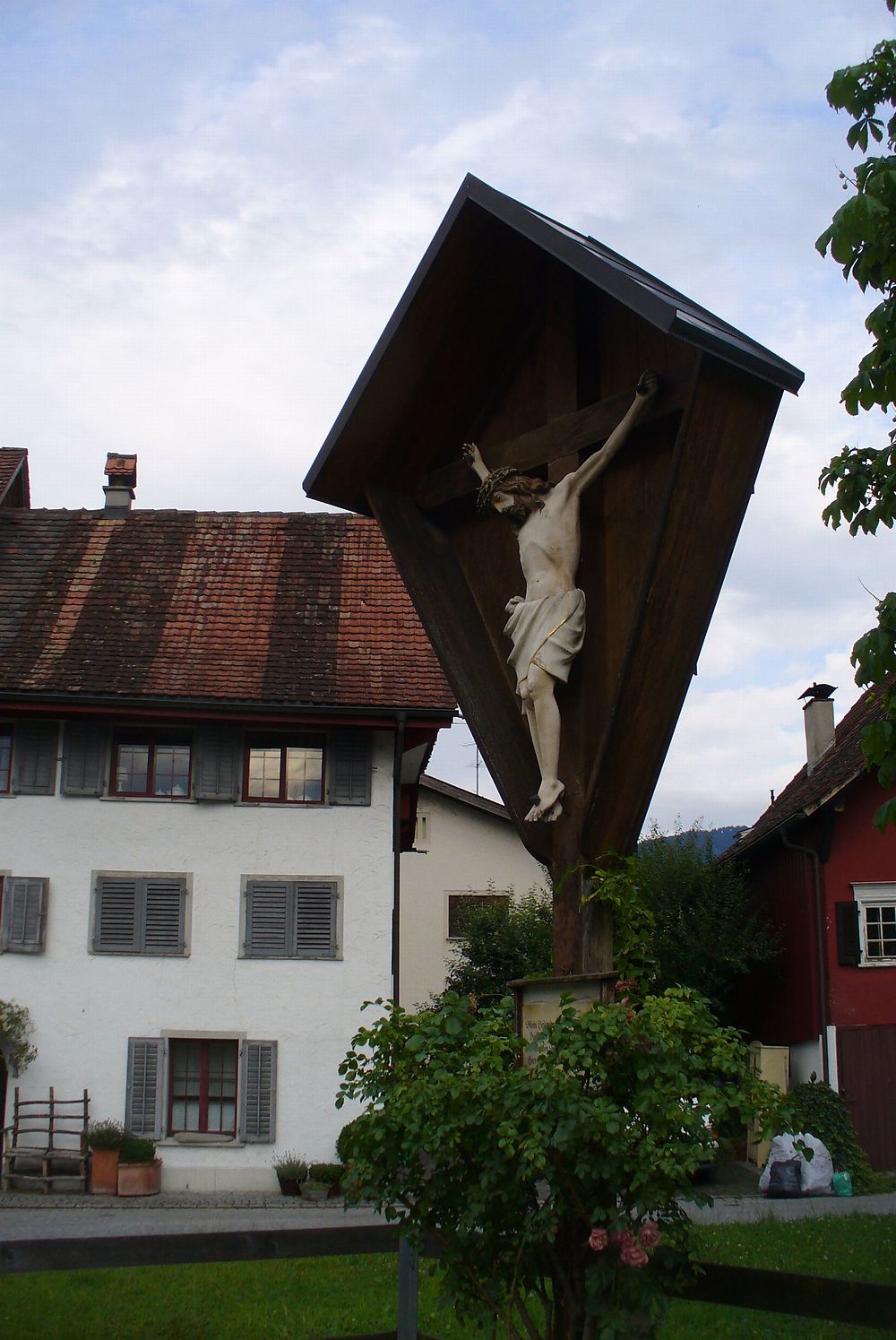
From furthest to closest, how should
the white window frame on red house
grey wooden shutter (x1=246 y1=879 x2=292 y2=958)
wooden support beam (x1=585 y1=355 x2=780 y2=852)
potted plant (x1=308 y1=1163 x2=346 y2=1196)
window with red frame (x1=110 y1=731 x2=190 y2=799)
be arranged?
the white window frame on red house
window with red frame (x1=110 y1=731 x2=190 y2=799)
grey wooden shutter (x1=246 y1=879 x2=292 y2=958)
potted plant (x1=308 y1=1163 x2=346 y2=1196)
wooden support beam (x1=585 y1=355 x2=780 y2=852)

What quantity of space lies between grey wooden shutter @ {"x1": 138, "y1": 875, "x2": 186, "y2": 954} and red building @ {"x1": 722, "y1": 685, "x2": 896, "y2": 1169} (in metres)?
8.72

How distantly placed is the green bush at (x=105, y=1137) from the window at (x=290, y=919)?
2655mm

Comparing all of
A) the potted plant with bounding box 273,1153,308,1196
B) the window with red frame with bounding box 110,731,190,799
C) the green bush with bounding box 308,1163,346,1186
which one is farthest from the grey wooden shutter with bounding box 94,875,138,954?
the green bush with bounding box 308,1163,346,1186

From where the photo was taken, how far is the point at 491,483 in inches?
169

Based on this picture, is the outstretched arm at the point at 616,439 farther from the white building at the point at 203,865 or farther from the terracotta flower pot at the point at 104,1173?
the terracotta flower pot at the point at 104,1173

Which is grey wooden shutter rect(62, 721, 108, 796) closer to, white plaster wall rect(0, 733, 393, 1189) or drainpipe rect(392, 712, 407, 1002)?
white plaster wall rect(0, 733, 393, 1189)

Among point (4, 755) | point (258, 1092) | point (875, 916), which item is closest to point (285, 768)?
point (4, 755)

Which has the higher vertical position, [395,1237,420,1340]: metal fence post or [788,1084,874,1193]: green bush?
[395,1237,420,1340]: metal fence post

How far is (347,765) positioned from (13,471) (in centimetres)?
848

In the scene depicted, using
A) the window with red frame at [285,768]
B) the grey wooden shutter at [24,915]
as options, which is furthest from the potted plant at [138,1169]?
the window with red frame at [285,768]

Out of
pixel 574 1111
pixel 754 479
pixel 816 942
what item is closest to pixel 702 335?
pixel 754 479

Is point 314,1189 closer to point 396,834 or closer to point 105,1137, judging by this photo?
point 105,1137

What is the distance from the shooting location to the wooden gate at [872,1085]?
1800cm

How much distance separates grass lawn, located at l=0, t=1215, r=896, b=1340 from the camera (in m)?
6.85
